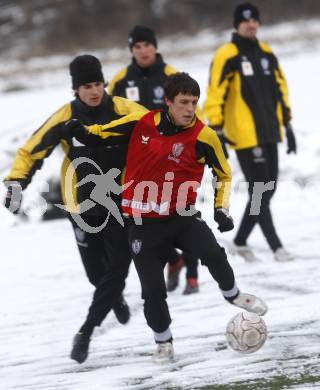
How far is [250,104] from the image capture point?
6.75 meters

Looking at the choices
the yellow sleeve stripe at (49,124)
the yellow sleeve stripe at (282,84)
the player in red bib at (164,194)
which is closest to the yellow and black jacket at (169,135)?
the player in red bib at (164,194)

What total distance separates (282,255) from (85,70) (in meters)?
2.74

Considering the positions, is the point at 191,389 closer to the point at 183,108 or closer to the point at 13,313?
the point at 183,108

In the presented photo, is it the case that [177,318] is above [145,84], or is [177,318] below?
below

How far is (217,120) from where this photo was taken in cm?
659

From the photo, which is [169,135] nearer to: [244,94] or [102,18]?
[244,94]

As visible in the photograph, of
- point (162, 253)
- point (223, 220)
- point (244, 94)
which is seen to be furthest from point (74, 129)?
point (244, 94)

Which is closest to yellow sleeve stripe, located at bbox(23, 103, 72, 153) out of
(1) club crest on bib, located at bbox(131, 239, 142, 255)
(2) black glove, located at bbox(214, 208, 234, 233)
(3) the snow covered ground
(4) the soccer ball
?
(1) club crest on bib, located at bbox(131, 239, 142, 255)

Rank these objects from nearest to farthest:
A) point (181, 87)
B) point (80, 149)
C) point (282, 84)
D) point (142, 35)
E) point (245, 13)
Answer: point (181, 87) < point (80, 149) < point (142, 35) < point (245, 13) < point (282, 84)

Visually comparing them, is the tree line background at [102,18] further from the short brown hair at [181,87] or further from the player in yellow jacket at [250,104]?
the short brown hair at [181,87]

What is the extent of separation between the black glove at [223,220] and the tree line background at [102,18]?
→ 22409mm

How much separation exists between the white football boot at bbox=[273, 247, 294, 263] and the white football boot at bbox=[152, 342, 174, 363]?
2.41 metres

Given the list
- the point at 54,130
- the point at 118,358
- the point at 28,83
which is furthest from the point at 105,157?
the point at 28,83

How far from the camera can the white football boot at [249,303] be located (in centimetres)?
465
